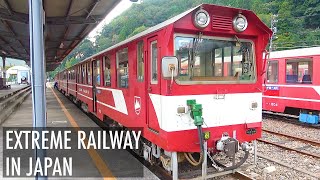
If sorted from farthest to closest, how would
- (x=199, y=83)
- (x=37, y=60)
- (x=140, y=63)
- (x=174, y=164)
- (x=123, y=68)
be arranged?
(x=123, y=68) < (x=140, y=63) < (x=199, y=83) < (x=174, y=164) < (x=37, y=60)

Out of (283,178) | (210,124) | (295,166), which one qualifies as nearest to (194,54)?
(210,124)

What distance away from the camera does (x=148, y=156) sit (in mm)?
5777

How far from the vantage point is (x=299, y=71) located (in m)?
11.2

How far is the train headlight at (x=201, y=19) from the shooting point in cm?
462

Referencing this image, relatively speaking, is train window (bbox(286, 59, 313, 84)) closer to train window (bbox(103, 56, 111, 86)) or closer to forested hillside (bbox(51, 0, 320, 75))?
train window (bbox(103, 56, 111, 86))

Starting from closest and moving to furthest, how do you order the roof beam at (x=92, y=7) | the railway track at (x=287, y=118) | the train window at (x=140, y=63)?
the train window at (x=140, y=63), the roof beam at (x=92, y=7), the railway track at (x=287, y=118)

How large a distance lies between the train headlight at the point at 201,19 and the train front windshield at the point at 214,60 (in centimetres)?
26

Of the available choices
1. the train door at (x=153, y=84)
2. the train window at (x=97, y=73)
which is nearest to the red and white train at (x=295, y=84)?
the train window at (x=97, y=73)

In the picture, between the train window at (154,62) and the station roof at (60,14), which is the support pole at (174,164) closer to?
the train window at (154,62)

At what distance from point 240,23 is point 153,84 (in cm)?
181

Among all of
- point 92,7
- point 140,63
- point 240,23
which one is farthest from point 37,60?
point 92,7

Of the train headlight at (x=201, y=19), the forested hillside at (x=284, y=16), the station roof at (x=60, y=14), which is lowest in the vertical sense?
the train headlight at (x=201, y=19)

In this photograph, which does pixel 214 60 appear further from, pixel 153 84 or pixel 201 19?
pixel 153 84

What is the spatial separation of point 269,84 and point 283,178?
7.65 metres
